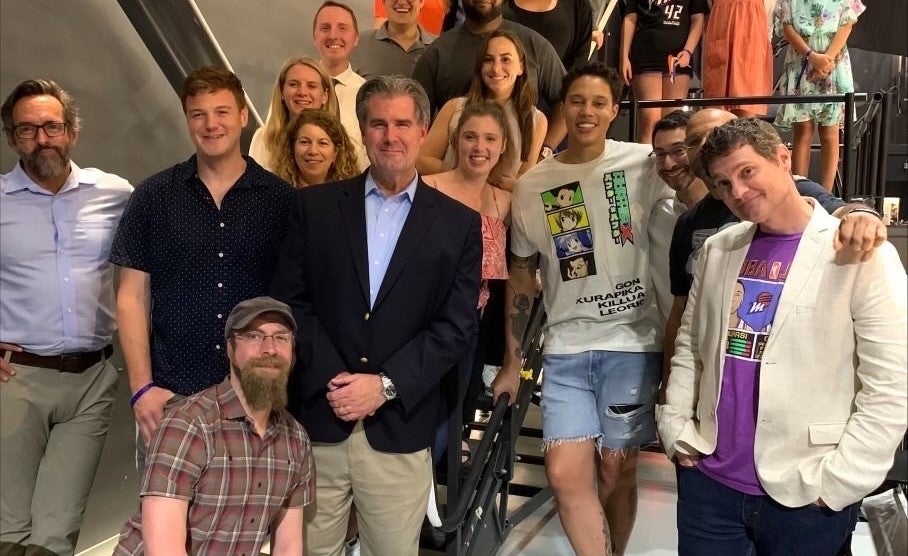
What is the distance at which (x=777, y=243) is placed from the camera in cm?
182

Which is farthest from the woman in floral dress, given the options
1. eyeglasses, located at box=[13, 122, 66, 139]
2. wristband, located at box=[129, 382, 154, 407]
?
eyeglasses, located at box=[13, 122, 66, 139]

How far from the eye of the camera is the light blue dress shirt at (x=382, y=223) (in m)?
2.11

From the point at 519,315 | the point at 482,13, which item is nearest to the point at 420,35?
the point at 482,13

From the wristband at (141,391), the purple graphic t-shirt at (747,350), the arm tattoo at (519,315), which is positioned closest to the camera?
the purple graphic t-shirt at (747,350)

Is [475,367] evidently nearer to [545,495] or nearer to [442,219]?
[442,219]

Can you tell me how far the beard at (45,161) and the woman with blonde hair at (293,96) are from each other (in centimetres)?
77

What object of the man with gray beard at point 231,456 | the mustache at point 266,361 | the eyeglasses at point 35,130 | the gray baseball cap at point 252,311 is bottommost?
the man with gray beard at point 231,456

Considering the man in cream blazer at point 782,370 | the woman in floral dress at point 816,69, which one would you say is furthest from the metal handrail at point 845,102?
the man in cream blazer at point 782,370

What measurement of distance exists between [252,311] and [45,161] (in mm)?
797

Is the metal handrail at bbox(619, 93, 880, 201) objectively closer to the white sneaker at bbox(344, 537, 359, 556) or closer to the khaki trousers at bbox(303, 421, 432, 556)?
the khaki trousers at bbox(303, 421, 432, 556)

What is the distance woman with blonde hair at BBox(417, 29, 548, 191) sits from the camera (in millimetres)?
2877

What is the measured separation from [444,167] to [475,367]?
2.38 ft

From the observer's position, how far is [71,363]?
2.30m

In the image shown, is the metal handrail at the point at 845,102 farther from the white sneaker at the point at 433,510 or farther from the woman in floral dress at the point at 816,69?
the white sneaker at the point at 433,510
